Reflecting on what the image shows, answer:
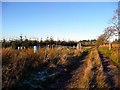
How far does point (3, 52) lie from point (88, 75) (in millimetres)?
4217

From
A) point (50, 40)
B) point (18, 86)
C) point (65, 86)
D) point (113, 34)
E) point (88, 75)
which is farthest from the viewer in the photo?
point (50, 40)

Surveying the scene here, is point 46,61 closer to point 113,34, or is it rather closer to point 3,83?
point 3,83

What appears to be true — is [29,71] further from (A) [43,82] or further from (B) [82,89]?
(B) [82,89]

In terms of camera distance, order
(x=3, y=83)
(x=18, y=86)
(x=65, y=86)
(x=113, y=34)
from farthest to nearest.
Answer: (x=113, y=34), (x=65, y=86), (x=18, y=86), (x=3, y=83)

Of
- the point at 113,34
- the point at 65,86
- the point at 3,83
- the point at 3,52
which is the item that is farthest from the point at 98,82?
the point at 113,34

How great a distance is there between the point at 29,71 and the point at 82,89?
151 inches

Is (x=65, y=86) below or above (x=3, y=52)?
below

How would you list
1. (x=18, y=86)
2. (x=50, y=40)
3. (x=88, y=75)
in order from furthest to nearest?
(x=50, y=40)
(x=88, y=75)
(x=18, y=86)

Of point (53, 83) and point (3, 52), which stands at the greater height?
point (3, 52)

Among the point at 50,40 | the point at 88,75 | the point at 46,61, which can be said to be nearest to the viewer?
the point at 88,75

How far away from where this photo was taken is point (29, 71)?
11781 millimetres

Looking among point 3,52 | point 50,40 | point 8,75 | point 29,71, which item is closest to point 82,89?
point 8,75

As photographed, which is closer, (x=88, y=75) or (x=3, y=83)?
(x=3, y=83)

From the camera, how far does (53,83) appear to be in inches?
409
